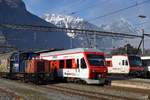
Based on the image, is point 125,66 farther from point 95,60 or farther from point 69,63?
point 69,63

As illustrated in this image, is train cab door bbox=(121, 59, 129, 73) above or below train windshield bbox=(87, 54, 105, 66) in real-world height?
below

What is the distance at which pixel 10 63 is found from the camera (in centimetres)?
2142

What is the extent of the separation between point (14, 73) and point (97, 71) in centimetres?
946

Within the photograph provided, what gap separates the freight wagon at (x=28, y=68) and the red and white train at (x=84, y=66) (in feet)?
5.48

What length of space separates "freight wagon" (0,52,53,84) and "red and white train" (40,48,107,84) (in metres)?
1.67

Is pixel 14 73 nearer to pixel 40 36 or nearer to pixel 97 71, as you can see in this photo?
pixel 97 71

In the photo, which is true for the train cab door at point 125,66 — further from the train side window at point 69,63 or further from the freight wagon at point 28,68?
the freight wagon at point 28,68

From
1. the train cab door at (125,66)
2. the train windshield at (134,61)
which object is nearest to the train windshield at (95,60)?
the train cab door at (125,66)

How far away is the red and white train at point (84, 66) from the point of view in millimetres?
16083

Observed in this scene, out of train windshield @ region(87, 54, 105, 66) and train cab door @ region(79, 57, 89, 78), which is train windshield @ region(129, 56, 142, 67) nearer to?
train windshield @ region(87, 54, 105, 66)

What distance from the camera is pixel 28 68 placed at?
18.2 meters

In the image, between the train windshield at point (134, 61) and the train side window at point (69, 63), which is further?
the train windshield at point (134, 61)

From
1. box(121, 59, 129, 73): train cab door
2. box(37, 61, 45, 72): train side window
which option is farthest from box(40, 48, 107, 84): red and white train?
box(121, 59, 129, 73): train cab door

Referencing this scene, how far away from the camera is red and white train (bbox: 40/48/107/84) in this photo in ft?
52.8
